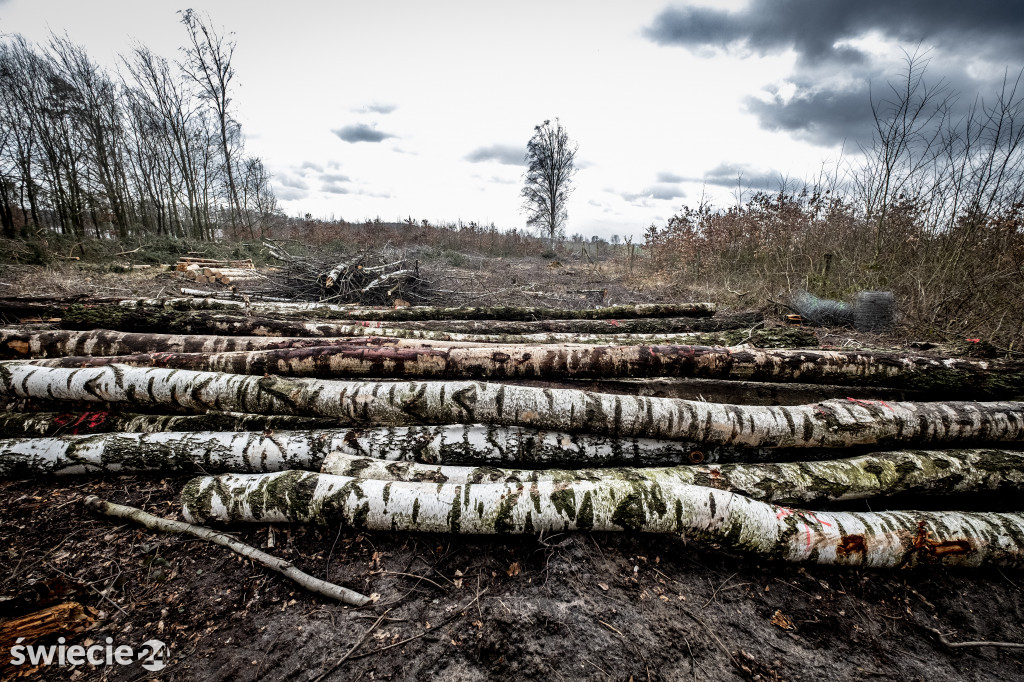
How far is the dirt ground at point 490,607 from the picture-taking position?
60.7 inches

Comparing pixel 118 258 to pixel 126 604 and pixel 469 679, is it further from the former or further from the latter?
pixel 469 679

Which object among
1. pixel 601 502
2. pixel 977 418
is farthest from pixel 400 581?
pixel 977 418

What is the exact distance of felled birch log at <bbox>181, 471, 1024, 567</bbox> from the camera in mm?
1986

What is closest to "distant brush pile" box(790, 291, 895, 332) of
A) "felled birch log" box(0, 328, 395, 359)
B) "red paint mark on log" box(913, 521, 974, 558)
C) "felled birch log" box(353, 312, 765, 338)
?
"felled birch log" box(353, 312, 765, 338)

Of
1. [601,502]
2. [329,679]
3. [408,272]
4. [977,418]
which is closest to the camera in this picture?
[329,679]

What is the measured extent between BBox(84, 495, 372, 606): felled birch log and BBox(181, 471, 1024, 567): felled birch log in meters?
0.07

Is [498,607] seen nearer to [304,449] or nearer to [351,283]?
[304,449]

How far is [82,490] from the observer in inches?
93.7

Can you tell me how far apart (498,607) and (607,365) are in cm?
172

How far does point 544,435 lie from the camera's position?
2512mm

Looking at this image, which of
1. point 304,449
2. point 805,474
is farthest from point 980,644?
point 304,449

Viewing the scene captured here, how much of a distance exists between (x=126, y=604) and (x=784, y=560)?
3.15 meters

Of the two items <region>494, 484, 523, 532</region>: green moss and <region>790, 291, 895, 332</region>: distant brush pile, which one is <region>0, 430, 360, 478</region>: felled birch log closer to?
<region>494, 484, 523, 532</region>: green moss

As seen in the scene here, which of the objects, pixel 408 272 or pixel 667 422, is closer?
pixel 667 422
